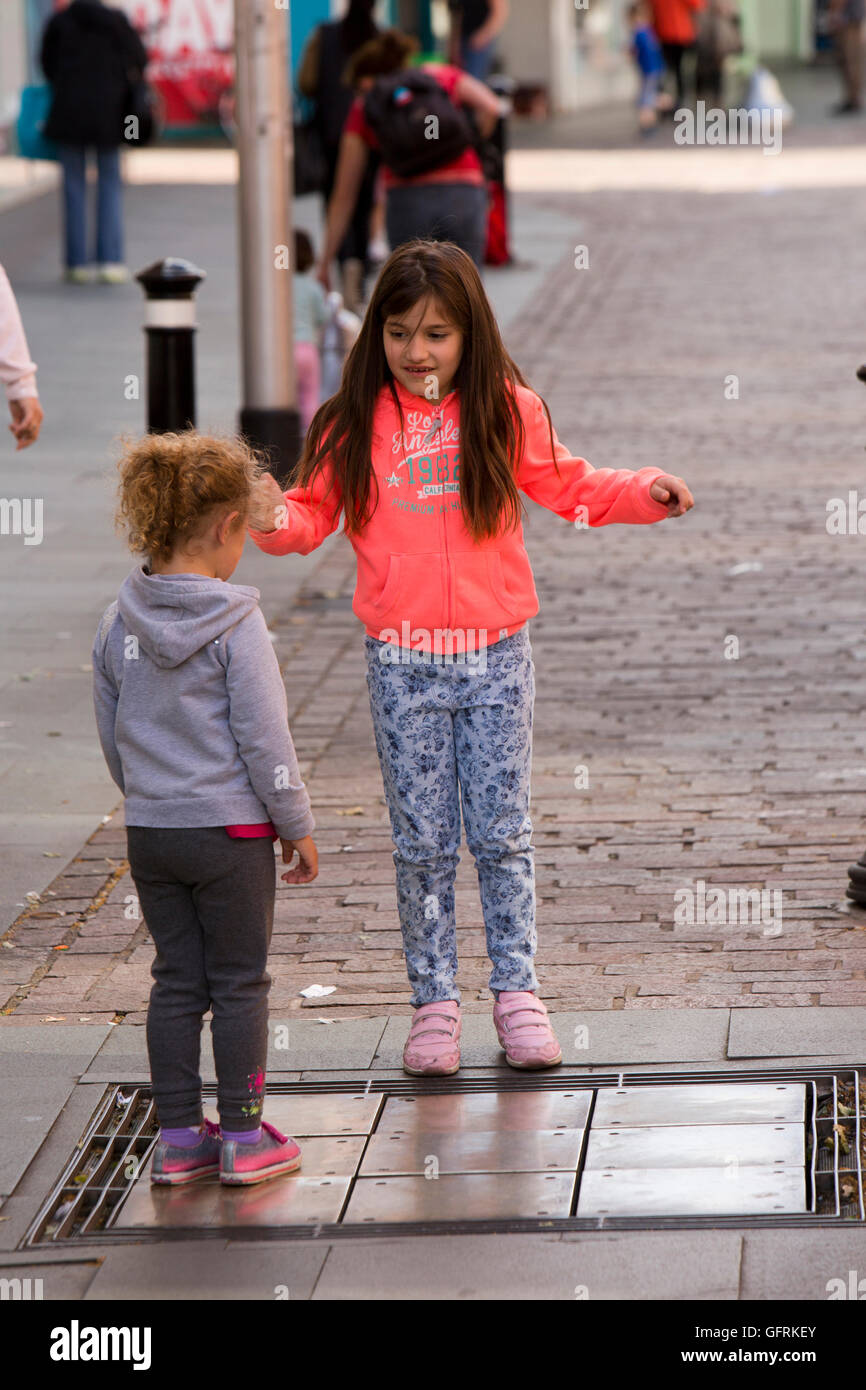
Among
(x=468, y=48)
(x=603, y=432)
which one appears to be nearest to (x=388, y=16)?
(x=468, y=48)

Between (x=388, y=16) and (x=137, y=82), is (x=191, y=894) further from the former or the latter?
(x=388, y=16)

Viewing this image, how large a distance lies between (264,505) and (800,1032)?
61.6 inches

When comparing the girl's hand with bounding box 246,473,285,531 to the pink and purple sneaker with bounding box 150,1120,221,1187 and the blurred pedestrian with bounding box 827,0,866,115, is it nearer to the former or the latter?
the pink and purple sneaker with bounding box 150,1120,221,1187

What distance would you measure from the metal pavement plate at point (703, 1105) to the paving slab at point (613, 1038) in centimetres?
15

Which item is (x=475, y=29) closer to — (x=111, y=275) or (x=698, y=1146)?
(x=111, y=275)

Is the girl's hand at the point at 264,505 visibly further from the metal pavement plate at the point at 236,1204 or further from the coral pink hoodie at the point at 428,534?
the metal pavement plate at the point at 236,1204

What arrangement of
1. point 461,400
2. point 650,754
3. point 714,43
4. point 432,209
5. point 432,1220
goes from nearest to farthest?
1. point 432,1220
2. point 461,400
3. point 650,754
4. point 432,209
5. point 714,43

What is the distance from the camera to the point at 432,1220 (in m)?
3.57

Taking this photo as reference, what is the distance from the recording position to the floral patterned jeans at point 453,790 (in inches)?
163

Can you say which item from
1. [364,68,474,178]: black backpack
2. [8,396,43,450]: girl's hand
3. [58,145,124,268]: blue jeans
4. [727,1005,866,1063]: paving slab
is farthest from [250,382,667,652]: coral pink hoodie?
[58,145,124,268]: blue jeans

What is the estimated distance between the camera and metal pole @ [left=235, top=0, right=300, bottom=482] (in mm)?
9086

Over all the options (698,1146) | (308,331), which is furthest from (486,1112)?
(308,331)

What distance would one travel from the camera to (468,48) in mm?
23359

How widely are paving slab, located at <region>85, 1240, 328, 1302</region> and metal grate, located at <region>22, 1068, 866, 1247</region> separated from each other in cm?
6
